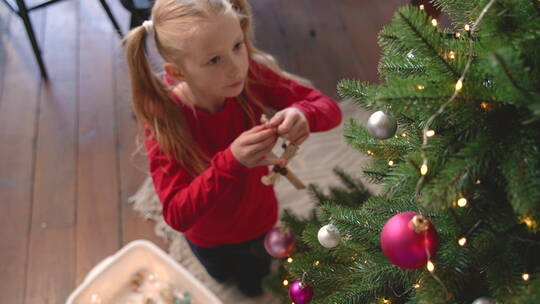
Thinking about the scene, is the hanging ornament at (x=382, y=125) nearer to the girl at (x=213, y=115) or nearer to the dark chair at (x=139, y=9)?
the girl at (x=213, y=115)

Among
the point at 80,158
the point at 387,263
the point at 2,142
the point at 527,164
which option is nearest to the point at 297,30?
the point at 80,158

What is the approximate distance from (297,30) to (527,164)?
1762 millimetres

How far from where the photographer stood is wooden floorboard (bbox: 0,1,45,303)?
4.91ft

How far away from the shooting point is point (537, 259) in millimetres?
531

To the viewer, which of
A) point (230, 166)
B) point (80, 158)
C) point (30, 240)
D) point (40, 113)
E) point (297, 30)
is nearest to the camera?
point (230, 166)

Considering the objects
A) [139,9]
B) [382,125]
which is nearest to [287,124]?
[382,125]

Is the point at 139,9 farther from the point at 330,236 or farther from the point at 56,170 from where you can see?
the point at 330,236

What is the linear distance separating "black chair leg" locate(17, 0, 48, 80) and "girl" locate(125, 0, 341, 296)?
38.2 inches

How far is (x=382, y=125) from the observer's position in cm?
56

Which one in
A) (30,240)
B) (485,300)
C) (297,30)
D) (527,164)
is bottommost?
(30,240)

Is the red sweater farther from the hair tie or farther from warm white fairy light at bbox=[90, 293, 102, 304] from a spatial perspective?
warm white fairy light at bbox=[90, 293, 102, 304]

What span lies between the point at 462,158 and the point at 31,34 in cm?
174

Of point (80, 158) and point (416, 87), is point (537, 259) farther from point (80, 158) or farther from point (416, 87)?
point (80, 158)

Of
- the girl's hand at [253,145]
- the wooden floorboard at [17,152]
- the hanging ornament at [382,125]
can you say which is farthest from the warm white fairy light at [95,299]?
the hanging ornament at [382,125]
